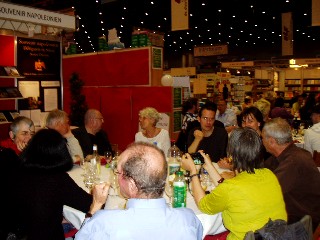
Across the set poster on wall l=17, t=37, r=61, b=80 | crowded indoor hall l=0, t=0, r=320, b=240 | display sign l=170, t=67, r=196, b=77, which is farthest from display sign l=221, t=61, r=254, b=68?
poster on wall l=17, t=37, r=61, b=80

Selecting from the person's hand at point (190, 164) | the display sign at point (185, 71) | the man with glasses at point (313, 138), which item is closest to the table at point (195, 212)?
the person's hand at point (190, 164)

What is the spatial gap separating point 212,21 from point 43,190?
15.2 meters

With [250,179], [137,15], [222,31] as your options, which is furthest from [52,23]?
[222,31]

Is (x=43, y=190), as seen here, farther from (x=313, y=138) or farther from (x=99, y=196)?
(x=313, y=138)

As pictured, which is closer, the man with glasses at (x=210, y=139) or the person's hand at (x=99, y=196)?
the person's hand at (x=99, y=196)

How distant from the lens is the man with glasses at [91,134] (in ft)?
15.3

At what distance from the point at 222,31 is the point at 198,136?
51.4 ft

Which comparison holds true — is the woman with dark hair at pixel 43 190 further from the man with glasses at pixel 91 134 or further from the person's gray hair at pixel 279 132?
the man with glasses at pixel 91 134

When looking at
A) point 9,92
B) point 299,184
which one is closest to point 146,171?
point 299,184

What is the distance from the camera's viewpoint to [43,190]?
2.21m

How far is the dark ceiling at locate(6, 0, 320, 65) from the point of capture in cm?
1270

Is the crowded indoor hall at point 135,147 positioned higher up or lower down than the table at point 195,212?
higher up

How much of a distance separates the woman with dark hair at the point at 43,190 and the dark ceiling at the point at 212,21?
280 inches

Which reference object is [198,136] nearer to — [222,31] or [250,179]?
[250,179]
